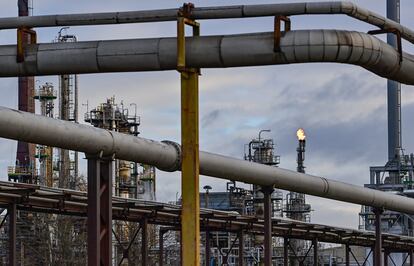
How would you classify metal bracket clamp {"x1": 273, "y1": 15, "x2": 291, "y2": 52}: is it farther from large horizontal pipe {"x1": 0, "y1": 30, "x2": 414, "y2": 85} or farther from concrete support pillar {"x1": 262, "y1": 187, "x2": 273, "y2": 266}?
concrete support pillar {"x1": 262, "y1": 187, "x2": 273, "y2": 266}

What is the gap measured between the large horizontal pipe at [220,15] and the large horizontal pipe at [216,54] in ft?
1.01

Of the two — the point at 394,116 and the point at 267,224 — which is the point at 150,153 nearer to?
the point at 267,224

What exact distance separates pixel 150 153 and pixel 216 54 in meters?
8.29

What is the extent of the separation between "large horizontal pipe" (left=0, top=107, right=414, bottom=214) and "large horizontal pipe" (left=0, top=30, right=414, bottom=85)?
72.5 inches

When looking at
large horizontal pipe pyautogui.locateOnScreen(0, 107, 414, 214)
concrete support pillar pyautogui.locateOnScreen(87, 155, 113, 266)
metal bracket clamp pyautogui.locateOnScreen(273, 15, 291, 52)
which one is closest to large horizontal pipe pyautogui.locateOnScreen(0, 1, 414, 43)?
metal bracket clamp pyautogui.locateOnScreen(273, 15, 291, 52)

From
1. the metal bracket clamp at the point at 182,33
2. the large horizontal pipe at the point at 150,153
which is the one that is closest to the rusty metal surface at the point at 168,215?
the large horizontal pipe at the point at 150,153

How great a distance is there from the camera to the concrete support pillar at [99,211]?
77.3ft

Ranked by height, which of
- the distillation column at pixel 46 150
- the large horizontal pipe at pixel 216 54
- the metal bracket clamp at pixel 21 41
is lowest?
the large horizontal pipe at pixel 216 54

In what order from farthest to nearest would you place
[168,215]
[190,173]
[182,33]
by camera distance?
1. [168,215]
2. [182,33]
3. [190,173]

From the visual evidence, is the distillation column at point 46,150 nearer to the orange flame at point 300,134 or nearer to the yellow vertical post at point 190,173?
the orange flame at point 300,134

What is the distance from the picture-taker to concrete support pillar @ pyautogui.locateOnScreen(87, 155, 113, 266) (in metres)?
23.5

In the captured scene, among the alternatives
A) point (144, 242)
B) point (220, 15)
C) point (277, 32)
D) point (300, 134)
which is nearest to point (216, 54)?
point (220, 15)

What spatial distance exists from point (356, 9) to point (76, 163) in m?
66.8

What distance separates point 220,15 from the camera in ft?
58.5
